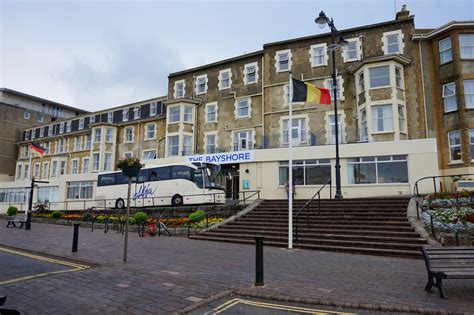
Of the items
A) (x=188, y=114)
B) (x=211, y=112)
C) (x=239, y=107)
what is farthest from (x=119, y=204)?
(x=239, y=107)

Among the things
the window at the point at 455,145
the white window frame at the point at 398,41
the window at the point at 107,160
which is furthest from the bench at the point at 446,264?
the window at the point at 107,160

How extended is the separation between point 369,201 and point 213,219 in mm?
8440

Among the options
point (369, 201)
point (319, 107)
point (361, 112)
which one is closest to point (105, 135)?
point (319, 107)

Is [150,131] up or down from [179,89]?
down

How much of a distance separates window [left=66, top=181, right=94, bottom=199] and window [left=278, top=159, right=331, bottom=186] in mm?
21056

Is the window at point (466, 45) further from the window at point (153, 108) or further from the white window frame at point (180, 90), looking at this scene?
the window at point (153, 108)

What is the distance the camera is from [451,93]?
77.6ft

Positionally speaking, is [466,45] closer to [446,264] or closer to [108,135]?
[446,264]

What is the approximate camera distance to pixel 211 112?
109 ft

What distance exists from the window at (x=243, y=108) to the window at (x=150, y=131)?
10.8 m

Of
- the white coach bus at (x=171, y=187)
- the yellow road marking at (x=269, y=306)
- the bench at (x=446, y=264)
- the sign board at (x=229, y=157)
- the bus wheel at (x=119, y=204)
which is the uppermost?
the sign board at (x=229, y=157)

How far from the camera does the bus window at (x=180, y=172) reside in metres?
23.9

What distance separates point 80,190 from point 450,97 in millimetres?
35044

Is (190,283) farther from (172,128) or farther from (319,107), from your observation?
(172,128)
